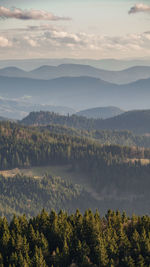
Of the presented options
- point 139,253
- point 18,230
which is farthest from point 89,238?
point 18,230

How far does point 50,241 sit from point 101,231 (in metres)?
11.3

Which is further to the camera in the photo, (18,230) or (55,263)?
(18,230)

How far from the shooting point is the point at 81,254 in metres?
86.9

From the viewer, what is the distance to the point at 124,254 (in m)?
87.2

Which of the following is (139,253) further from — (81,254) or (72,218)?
(72,218)

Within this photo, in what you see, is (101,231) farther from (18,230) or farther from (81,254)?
(18,230)

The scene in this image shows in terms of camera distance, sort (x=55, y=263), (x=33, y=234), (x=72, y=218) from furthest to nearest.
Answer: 1. (x=72, y=218)
2. (x=33, y=234)
3. (x=55, y=263)

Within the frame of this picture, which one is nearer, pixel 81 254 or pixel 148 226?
pixel 81 254

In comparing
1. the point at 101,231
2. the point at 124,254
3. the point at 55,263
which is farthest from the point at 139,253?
the point at 55,263

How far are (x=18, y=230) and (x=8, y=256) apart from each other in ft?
30.1

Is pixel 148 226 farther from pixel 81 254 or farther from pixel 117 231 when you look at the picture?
pixel 81 254

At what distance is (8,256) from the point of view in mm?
90188

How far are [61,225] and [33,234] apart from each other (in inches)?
272

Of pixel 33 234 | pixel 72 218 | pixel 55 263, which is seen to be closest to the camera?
pixel 55 263
